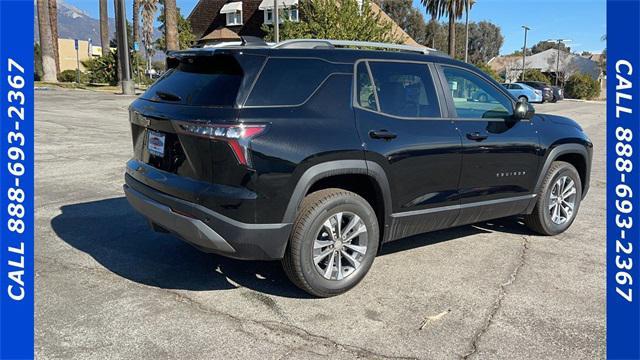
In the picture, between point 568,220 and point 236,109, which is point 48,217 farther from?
point 568,220

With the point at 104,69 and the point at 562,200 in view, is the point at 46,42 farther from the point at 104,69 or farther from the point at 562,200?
the point at 562,200

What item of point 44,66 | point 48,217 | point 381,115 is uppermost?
point 44,66

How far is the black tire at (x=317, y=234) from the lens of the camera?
12.2 feet

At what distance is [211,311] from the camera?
3730mm

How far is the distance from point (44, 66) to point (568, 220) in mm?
34472

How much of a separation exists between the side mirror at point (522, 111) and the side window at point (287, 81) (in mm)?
2040

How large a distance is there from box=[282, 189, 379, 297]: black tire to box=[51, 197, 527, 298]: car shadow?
0.23m

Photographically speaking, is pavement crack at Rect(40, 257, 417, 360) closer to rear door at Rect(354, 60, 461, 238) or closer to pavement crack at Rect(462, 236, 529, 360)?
pavement crack at Rect(462, 236, 529, 360)

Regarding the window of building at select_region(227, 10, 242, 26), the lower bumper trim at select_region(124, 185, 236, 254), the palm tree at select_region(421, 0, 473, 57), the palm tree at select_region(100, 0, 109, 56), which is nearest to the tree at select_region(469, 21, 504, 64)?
the palm tree at select_region(421, 0, 473, 57)

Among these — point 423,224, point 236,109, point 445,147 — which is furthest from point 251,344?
point 445,147

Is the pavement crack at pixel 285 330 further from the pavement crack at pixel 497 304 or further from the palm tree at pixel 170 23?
the palm tree at pixel 170 23

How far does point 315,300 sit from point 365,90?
1678mm

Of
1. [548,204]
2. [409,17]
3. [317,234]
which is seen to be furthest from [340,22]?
[409,17]

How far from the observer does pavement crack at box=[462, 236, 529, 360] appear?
3.34m
